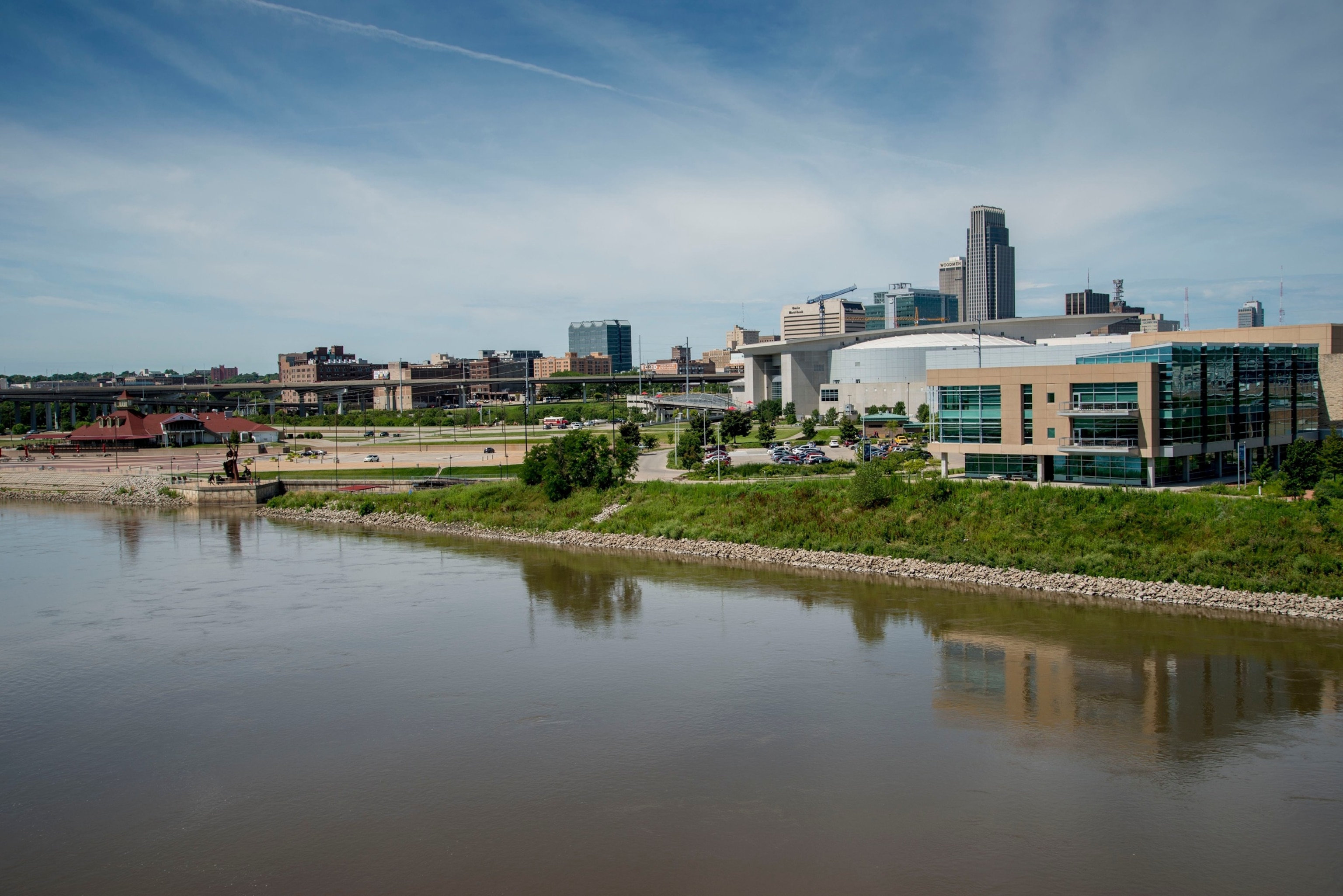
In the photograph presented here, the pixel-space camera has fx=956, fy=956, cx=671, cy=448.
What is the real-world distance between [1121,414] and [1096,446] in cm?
106

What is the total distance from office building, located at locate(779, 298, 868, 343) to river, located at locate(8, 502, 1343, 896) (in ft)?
479

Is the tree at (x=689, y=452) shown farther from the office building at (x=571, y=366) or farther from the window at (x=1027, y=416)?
the office building at (x=571, y=366)

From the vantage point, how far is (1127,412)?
25859 mm

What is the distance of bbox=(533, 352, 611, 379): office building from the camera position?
173m

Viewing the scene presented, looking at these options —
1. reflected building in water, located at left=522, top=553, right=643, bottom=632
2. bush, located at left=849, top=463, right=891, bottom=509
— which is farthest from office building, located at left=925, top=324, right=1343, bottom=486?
reflected building in water, located at left=522, top=553, right=643, bottom=632

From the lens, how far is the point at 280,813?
1123cm

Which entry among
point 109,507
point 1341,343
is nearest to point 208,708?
point 109,507

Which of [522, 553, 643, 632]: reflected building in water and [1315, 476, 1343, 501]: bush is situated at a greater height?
[1315, 476, 1343, 501]: bush

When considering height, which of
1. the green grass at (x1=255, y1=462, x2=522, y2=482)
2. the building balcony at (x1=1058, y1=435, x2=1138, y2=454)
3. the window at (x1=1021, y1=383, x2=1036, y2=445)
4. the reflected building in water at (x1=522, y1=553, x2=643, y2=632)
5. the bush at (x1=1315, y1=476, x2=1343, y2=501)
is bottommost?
the reflected building in water at (x1=522, y1=553, x2=643, y2=632)

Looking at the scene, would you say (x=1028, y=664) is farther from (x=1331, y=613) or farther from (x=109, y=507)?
(x=109, y=507)

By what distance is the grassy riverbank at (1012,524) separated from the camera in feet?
64.2

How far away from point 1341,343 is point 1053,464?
14.7m

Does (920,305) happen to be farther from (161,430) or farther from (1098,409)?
(1098,409)

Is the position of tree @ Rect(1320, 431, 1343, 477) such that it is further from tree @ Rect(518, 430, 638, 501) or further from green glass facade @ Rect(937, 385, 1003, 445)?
tree @ Rect(518, 430, 638, 501)
